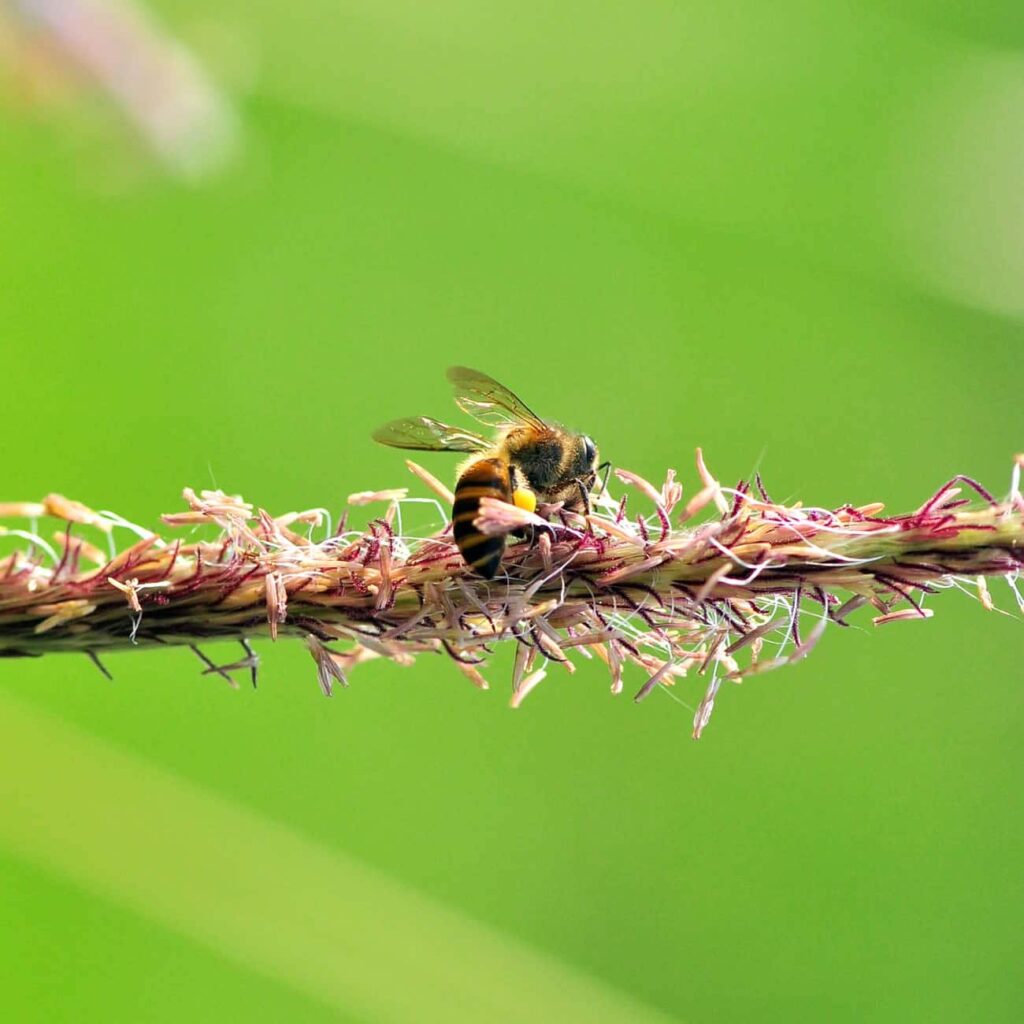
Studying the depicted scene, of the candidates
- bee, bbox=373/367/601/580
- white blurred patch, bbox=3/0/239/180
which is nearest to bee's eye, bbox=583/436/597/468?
bee, bbox=373/367/601/580

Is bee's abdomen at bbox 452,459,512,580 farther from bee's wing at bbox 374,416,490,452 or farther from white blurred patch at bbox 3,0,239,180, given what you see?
white blurred patch at bbox 3,0,239,180

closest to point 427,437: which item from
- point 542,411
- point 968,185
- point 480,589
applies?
point 480,589

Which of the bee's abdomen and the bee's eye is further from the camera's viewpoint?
the bee's eye

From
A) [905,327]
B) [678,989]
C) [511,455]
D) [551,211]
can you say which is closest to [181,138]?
[511,455]

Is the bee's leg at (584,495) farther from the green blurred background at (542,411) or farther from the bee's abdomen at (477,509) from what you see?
the green blurred background at (542,411)

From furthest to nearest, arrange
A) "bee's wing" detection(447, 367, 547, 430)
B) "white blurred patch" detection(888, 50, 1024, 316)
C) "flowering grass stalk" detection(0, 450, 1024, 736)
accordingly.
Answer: "white blurred patch" detection(888, 50, 1024, 316), "bee's wing" detection(447, 367, 547, 430), "flowering grass stalk" detection(0, 450, 1024, 736)

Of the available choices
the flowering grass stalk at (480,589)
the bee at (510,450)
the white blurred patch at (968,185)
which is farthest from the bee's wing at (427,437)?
the white blurred patch at (968,185)

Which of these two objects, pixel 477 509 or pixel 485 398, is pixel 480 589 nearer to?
pixel 477 509

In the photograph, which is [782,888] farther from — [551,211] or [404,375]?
[551,211]
